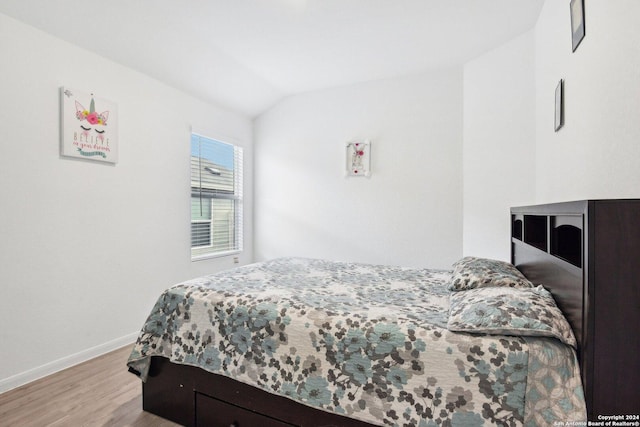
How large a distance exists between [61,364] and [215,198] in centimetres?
209

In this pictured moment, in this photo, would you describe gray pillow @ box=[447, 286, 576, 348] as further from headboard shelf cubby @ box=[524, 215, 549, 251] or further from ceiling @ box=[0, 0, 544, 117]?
ceiling @ box=[0, 0, 544, 117]

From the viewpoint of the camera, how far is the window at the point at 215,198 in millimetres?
3533

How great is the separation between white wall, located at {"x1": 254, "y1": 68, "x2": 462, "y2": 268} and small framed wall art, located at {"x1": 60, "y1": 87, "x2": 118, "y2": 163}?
1960mm

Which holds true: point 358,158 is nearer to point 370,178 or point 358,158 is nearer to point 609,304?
point 370,178

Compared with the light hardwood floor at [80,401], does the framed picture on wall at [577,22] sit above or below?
above

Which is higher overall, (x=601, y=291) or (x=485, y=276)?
(x=601, y=291)

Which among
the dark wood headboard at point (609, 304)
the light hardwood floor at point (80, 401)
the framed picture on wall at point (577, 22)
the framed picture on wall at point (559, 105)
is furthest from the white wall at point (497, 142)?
the light hardwood floor at point (80, 401)

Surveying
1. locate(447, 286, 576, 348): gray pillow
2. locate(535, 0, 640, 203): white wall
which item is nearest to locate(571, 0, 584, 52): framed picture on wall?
locate(535, 0, 640, 203): white wall

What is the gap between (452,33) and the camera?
2.71 metres

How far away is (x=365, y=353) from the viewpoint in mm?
1239

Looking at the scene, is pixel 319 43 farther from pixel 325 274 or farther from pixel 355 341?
pixel 355 341

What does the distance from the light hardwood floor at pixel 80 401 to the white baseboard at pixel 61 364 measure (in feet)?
0.13

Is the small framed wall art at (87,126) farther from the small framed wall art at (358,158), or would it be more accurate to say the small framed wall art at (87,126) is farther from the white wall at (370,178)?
the small framed wall art at (358,158)

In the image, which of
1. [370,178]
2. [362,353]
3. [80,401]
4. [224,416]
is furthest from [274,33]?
[80,401]
